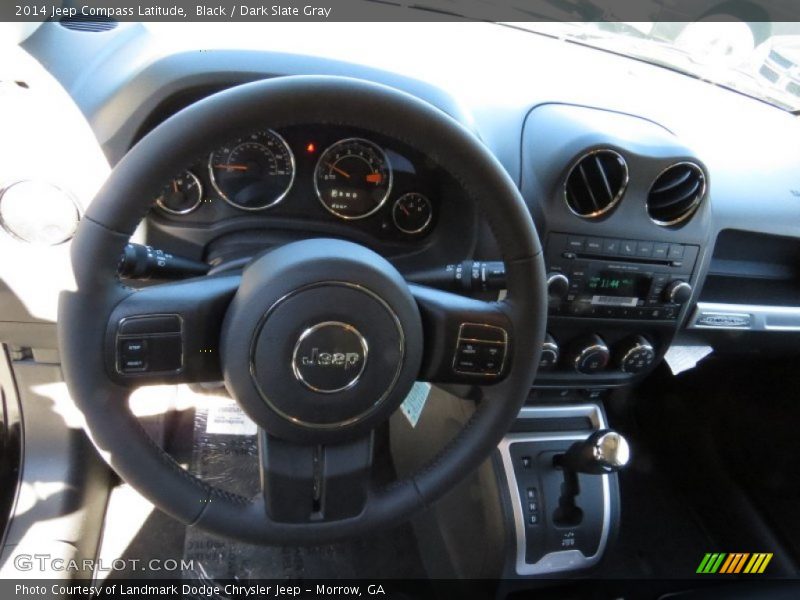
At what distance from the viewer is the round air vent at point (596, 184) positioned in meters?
1.37

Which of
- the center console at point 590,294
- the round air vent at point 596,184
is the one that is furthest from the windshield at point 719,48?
the round air vent at point 596,184

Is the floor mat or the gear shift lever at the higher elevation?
the gear shift lever

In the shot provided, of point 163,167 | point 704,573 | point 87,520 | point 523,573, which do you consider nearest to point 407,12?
point 163,167

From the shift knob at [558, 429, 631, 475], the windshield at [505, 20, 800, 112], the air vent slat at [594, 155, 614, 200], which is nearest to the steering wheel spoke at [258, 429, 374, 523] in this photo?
the shift knob at [558, 429, 631, 475]

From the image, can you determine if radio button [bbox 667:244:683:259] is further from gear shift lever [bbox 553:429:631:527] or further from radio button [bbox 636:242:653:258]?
gear shift lever [bbox 553:429:631:527]

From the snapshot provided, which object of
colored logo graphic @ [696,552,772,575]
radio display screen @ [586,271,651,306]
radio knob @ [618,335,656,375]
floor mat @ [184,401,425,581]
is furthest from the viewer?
colored logo graphic @ [696,552,772,575]

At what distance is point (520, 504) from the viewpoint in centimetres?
158

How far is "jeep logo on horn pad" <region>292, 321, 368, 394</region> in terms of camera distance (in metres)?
0.92

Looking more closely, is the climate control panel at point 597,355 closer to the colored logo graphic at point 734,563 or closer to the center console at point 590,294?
the center console at point 590,294

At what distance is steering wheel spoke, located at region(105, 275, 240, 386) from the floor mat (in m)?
0.81

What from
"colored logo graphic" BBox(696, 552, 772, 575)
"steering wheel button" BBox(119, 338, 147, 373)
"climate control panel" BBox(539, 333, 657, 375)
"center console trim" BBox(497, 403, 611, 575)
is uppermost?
"steering wheel button" BBox(119, 338, 147, 373)

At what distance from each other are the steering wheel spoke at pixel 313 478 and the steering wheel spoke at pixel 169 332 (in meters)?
0.15

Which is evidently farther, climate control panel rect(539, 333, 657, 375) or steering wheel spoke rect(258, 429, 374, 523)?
climate control panel rect(539, 333, 657, 375)

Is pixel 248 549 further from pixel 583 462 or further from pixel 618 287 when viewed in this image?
Answer: pixel 618 287
